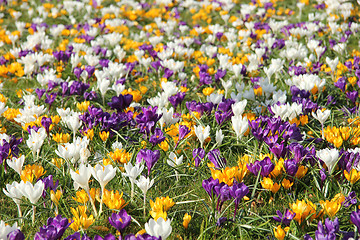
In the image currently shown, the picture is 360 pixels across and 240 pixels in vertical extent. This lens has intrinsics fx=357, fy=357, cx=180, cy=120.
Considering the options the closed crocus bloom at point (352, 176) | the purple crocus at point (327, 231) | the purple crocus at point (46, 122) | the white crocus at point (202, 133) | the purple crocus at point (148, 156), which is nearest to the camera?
the purple crocus at point (327, 231)

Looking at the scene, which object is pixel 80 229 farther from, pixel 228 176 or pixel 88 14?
pixel 88 14

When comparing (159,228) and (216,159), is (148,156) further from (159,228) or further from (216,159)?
(159,228)

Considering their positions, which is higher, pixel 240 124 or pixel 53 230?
pixel 53 230

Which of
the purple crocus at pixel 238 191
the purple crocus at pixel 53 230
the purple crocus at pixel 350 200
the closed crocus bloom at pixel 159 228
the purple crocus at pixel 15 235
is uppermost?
the purple crocus at pixel 15 235

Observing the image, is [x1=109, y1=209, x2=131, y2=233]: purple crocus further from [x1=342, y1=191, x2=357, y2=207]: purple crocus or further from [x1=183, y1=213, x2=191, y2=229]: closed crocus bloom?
[x1=342, y1=191, x2=357, y2=207]: purple crocus

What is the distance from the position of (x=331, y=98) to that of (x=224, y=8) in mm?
5861

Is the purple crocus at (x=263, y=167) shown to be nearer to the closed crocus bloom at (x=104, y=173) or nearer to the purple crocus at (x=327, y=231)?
the purple crocus at (x=327, y=231)

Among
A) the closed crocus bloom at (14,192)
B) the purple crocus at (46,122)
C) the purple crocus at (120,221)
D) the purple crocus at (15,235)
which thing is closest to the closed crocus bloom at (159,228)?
the purple crocus at (120,221)

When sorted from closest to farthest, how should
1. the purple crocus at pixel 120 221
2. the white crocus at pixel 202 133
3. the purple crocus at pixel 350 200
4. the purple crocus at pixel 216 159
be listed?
the purple crocus at pixel 120 221 < the purple crocus at pixel 350 200 < the purple crocus at pixel 216 159 < the white crocus at pixel 202 133

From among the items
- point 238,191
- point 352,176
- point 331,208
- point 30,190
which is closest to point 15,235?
point 30,190

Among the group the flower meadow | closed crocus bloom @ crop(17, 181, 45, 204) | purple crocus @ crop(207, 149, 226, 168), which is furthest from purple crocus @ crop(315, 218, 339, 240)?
closed crocus bloom @ crop(17, 181, 45, 204)

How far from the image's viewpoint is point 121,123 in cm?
340

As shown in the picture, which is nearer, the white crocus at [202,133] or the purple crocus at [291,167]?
the purple crocus at [291,167]

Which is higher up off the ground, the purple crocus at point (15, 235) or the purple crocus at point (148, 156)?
the purple crocus at point (15, 235)
